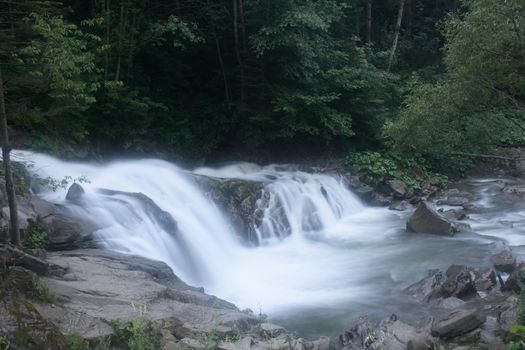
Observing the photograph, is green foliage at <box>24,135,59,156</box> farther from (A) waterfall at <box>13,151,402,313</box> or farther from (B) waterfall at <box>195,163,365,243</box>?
(B) waterfall at <box>195,163,365,243</box>

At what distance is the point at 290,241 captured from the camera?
15688 millimetres

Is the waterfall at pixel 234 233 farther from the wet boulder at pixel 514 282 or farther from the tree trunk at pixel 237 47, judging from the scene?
the tree trunk at pixel 237 47

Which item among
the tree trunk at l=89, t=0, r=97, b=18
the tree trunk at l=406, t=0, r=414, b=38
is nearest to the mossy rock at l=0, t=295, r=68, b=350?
the tree trunk at l=89, t=0, r=97, b=18

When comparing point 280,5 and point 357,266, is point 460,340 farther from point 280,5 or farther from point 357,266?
point 280,5

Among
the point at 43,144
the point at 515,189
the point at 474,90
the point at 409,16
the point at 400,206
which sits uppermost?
the point at 409,16

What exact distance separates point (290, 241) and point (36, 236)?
7.75m

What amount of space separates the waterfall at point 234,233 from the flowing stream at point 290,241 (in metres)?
0.03

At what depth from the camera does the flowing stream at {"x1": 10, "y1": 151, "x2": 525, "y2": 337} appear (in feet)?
35.7

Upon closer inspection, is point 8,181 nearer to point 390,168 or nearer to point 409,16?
point 390,168

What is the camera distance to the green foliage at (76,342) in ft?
18.1

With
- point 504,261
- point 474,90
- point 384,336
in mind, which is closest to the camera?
point 384,336

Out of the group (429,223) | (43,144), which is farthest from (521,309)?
Result: (43,144)

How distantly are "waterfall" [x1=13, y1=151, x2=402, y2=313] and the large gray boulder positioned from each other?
1.03m

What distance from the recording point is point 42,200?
10.9 metres
